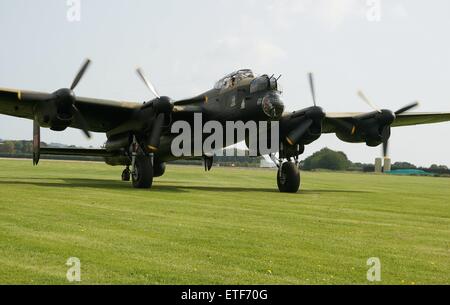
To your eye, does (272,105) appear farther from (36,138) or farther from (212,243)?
(212,243)

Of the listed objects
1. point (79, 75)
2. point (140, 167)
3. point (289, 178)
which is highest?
point (79, 75)

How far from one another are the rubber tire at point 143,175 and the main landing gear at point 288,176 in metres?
6.85

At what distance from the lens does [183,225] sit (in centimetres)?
1301

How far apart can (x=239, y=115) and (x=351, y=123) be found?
7624 millimetres

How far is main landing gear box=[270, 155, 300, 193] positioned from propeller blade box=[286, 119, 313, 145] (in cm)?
161

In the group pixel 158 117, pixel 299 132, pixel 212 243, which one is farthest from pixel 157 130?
pixel 212 243

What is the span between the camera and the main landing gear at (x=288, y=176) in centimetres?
2778

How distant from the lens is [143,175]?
26734 millimetres

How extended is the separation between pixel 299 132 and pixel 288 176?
8.10ft

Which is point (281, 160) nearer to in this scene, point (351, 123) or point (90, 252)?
point (351, 123)

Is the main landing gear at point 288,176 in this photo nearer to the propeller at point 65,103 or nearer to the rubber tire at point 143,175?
the rubber tire at point 143,175

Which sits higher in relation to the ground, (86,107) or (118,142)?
(86,107)

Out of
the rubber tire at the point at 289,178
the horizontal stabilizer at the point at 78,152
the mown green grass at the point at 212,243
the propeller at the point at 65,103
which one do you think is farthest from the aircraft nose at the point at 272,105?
the horizontal stabilizer at the point at 78,152
